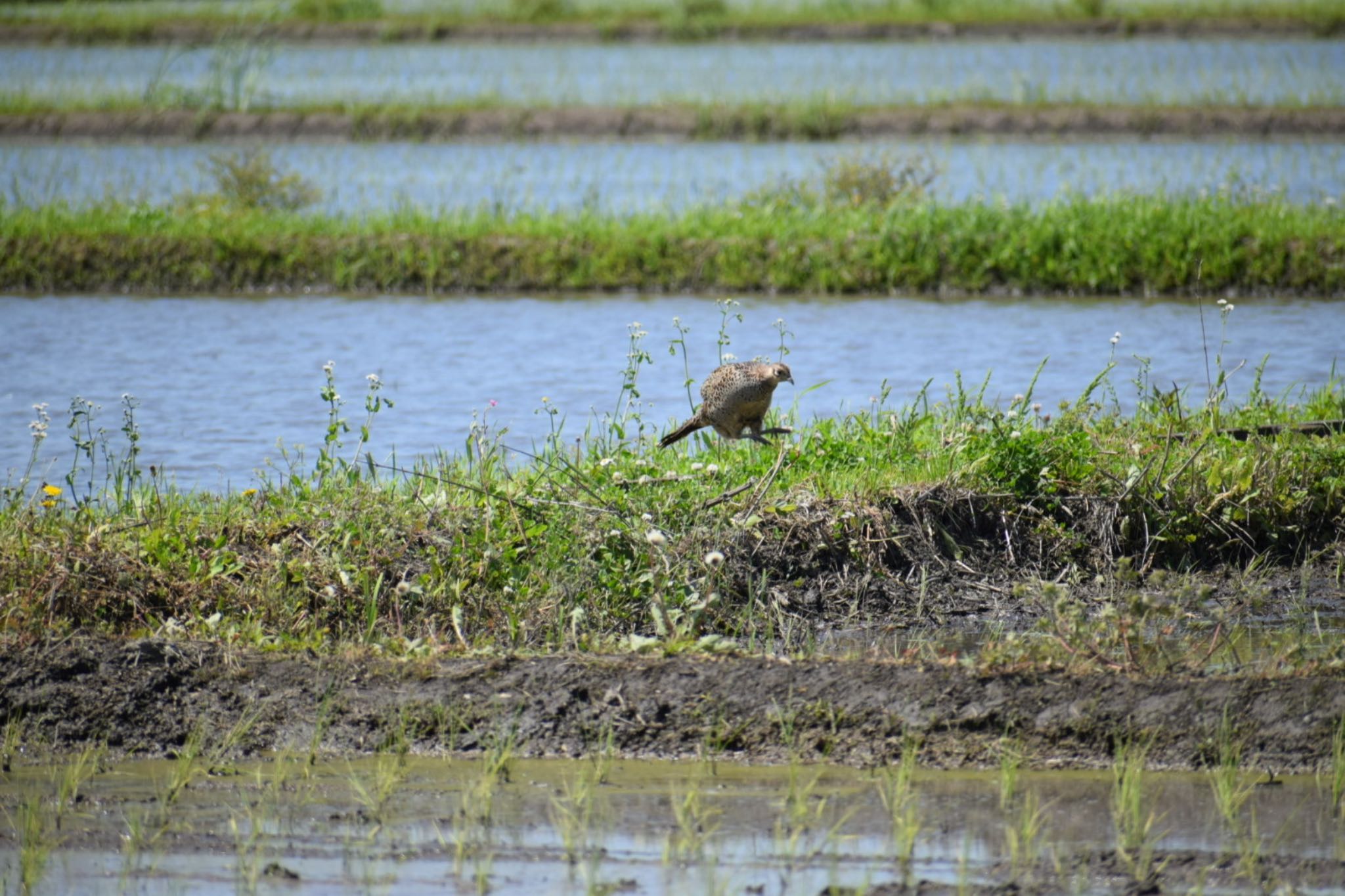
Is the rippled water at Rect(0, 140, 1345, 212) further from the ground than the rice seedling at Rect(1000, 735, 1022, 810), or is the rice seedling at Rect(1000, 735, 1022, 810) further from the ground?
the rippled water at Rect(0, 140, 1345, 212)

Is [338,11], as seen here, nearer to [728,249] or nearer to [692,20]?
[692,20]

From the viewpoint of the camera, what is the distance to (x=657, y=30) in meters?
25.2

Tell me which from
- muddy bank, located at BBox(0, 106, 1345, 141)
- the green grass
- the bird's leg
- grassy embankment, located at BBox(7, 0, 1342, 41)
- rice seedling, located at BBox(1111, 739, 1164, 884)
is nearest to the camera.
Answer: rice seedling, located at BBox(1111, 739, 1164, 884)

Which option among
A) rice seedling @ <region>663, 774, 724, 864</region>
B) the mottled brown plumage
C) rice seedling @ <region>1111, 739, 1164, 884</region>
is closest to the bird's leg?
the mottled brown plumage

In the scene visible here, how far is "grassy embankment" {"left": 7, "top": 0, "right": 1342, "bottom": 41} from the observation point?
24031 millimetres

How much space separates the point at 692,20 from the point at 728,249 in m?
15.5

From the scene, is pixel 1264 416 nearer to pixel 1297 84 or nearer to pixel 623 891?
pixel 623 891

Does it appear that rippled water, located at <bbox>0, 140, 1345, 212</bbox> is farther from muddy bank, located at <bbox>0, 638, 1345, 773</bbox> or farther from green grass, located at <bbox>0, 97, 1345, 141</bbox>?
muddy bank, located at <bbox>0, 638, 1345, 773</bbox>

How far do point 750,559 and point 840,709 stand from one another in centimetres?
114

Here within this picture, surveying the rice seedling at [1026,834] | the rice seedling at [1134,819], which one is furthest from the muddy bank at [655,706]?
the rice seedling at [1026,834]

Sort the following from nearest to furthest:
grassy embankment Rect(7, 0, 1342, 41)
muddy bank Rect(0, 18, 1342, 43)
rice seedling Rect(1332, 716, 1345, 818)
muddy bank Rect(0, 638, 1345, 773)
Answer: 1. rice seedling Rect(1332, 716, 1345, 818)
2. muddy bank Rect(0, 638, 1345, 773)
3. muddy bank Rect(0, 18, 1342, 43)
4. grassy embankment Rect(7, 0, 1342, 41)

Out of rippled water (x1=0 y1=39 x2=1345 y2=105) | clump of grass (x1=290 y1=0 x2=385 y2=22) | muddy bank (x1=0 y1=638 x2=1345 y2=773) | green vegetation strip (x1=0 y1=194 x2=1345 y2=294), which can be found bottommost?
muddy bank (x1=0 y1=638 x2=1345 y2=773)

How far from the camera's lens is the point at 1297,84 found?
17.8m

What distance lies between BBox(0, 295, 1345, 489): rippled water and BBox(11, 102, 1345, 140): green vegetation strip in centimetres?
636
